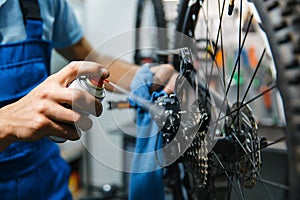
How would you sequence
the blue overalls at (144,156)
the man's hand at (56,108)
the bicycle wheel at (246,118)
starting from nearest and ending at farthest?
the bicycle wheel at (246,118)
the man's hand at (56,108)
the blue overalls at (144,156)

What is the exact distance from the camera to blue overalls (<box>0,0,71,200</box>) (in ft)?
2.11

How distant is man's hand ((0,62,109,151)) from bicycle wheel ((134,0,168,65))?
230mm

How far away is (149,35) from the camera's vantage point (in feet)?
2.44

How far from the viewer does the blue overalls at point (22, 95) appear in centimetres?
64

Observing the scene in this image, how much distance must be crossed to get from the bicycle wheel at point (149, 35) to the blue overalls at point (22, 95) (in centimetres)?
22

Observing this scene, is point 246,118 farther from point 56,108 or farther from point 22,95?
point 22,95

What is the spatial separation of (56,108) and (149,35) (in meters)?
0.40

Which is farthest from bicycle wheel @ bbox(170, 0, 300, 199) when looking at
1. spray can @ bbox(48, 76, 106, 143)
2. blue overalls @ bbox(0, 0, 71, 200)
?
blue overalls @ bbox(0, 0, 71, 200)

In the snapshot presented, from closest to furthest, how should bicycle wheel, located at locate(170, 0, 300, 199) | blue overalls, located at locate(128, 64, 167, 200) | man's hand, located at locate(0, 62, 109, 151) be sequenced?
bicycle wheel, located at locate(170, 0, 300, 199)
man's hand, located at locate(0, 62, 109, 151)
blue overalls, located at locate(128, 64, 167, 200)

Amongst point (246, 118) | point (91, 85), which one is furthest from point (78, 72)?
point (246, 118)

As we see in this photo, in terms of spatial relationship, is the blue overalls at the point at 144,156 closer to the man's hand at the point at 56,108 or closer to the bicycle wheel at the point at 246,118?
the bicycle wheel at the point at 246,118

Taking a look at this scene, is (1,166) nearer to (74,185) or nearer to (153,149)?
(153,149)

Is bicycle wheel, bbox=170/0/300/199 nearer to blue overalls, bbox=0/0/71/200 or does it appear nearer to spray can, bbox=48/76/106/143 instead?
spray can, bbox=48/76/106/143

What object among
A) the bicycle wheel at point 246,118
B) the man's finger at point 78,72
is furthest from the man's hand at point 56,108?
the bicycle wheel at point 246,118
